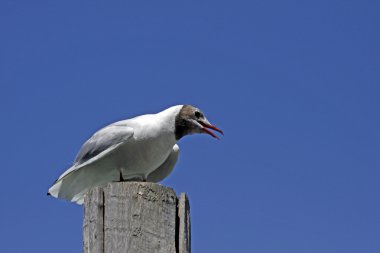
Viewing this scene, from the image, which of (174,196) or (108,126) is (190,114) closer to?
(108,126)

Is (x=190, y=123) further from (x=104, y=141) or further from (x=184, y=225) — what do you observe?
(x=184, y=225)

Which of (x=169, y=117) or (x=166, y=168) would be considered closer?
(x=169, y=117)

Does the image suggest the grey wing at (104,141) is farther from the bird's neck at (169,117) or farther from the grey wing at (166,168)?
the grey wing at (166,168)

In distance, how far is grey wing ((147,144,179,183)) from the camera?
749 cm

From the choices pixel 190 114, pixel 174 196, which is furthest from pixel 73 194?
pixel 174 196

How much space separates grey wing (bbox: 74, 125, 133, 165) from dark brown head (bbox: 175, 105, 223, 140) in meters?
0.66

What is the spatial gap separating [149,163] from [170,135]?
46 cm

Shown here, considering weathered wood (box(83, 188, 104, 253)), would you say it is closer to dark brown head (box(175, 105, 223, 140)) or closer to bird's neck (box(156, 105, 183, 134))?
bird's neck (box(156, 105, 183, 134))

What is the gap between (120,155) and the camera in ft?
22.3

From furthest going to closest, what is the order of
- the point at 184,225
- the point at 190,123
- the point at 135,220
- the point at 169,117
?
the point at 190,123 → the point at 169,117 → the point at 184,225 → the point at 135,220

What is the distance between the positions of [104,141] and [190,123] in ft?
3.50

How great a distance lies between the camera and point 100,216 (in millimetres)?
4129

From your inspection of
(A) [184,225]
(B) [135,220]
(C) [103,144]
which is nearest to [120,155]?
(C) [103,144]

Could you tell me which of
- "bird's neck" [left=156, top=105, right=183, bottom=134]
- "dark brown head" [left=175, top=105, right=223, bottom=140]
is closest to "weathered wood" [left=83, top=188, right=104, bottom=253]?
"bird's neck" [left=156, top=105, right=183, bottom=134]
